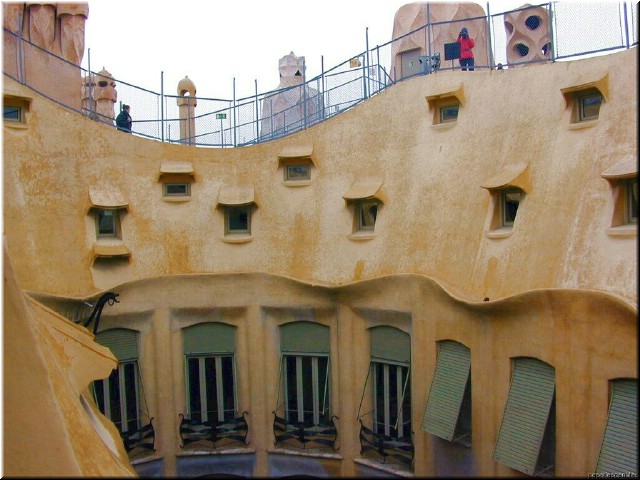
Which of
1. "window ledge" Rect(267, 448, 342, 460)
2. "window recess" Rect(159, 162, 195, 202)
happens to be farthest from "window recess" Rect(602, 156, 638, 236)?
"window recess" Rect(159, 162, 195, 202)

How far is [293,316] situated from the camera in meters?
19.9

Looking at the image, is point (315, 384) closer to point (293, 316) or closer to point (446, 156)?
point (293, 316)

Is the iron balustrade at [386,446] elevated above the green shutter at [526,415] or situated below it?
below

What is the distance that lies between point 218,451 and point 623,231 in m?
12.0

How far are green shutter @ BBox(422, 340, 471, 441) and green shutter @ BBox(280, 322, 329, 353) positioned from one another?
13.3 feet

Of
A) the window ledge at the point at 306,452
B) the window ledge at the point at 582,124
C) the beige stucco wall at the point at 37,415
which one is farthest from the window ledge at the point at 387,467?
the beige stucco wall at the point at 37,415

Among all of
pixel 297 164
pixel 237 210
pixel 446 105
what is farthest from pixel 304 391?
pixel 446 105

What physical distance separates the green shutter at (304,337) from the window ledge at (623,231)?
842 cm

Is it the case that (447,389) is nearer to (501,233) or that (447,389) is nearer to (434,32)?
(501,233)

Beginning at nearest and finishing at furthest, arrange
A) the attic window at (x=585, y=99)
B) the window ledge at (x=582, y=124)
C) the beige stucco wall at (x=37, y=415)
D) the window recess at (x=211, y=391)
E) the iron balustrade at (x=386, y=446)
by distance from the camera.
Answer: the beige stucco wall at (x=37, y=415) < the attic window at (x=585, y=99) < the window ledge at (x=582, y=124) < the iron balustrade at (x=386, y=446) < the window recess at (x=211, y=391)

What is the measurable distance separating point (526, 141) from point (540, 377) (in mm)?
5047

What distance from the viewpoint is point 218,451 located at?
66.0 ft

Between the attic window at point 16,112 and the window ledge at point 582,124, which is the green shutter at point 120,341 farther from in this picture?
the window ledge at point 582,124

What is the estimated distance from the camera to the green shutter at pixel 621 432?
12008mm
